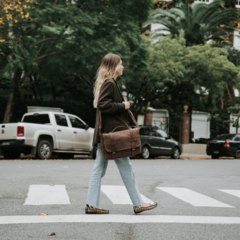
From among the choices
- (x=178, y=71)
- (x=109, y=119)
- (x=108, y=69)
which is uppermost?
(x=178, y=71)

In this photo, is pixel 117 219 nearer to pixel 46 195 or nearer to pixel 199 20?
pixel 46 195

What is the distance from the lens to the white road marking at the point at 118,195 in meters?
6.31

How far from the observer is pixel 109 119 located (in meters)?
5.08

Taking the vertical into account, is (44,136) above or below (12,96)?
below

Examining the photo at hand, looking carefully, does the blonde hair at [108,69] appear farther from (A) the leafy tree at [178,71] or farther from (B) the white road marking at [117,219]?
(A) the leafy tree at [178,71]

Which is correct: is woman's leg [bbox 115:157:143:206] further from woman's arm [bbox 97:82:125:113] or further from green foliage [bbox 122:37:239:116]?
green foliage [bbox 122:37:239:116]

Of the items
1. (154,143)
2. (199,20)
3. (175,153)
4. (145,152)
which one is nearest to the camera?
(145,152)

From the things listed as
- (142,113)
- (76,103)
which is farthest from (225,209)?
(142,113)

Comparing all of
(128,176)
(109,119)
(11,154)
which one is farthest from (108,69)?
(11,154)

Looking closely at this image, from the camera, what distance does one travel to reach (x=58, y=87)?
2498 centimetres

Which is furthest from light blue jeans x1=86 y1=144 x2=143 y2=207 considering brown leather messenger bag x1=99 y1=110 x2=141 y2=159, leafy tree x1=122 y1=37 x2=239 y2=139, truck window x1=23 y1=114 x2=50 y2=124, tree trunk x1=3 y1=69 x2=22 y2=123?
leafy tree x1=122 y1=37 x2=239 y2=139

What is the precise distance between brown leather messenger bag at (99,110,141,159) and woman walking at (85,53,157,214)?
3.8 inches

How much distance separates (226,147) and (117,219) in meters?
17.6

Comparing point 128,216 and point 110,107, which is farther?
point 128,216
